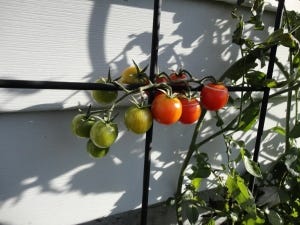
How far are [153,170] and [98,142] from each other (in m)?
0.50

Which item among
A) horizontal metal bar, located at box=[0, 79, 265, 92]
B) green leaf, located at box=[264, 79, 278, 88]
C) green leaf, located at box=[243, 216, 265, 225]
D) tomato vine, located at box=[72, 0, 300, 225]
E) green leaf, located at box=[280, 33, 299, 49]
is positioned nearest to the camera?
horizontal metal bar, located at box=[0, 79, 265, 92]

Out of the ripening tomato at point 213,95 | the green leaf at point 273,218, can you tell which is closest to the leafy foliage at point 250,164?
the green leaf at point 273,218

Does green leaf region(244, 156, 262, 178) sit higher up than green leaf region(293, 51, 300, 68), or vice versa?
green leaf region(293, 51, 300, 68)

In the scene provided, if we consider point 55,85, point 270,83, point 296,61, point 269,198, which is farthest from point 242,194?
point 55,85

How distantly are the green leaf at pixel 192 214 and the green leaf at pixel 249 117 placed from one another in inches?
12.3

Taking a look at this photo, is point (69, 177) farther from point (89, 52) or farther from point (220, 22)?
point (220, 22)

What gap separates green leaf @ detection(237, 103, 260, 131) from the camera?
3.90ft

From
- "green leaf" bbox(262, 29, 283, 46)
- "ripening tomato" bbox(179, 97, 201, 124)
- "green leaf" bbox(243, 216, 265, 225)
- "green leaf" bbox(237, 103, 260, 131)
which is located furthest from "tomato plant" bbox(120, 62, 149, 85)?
"green leaf" bbox(243, 216, 265, 225)

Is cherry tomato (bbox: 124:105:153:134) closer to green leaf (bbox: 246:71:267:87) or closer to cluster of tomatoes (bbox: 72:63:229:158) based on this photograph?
cluster of tomatoes (bbox: 72:63:229:158)

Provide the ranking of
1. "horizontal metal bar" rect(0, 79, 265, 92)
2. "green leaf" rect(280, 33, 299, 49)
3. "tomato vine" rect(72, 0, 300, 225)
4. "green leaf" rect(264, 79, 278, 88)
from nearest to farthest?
"horizontal metal bar" rect(0, 79, 265, 92) → "tomato vine" rect(72, 0, 300, 225) → "green leaf" rect(280, 33, 299, 49) → "green leaf" rect(264, 79, 278, 88)

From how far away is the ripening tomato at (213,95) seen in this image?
0.84 metres

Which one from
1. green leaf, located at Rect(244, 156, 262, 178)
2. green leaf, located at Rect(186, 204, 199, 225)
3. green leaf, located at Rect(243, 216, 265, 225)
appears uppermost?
green leaf, located at Rect(244, 156, 262, 178)

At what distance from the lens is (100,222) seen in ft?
3.72

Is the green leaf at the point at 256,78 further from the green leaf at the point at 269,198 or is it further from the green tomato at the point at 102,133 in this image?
the green tomato at the point at 102,133
